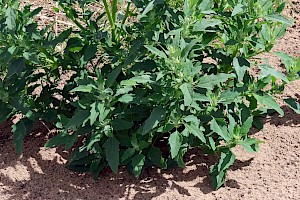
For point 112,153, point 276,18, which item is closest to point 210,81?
point 276,18

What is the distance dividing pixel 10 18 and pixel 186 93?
1148mm

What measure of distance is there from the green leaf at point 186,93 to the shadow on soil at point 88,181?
875 millimetres

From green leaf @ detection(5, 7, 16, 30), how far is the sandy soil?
1.04 meters

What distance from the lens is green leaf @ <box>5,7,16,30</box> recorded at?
136 inches

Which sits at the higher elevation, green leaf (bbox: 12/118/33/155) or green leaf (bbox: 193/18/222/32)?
green leaf (bbox: 193/18/222/32)

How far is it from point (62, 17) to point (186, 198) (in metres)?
2.56

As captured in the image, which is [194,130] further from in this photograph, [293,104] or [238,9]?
[293,104]

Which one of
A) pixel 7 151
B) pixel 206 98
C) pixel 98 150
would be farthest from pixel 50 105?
pixel 206 98

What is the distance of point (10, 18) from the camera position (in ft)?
11.4

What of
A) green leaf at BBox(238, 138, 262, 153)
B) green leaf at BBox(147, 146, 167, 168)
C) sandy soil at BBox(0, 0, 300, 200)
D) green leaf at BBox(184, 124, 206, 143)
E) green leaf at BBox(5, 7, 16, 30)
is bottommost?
sandy soil at BBox(0, 0, 300, 200)

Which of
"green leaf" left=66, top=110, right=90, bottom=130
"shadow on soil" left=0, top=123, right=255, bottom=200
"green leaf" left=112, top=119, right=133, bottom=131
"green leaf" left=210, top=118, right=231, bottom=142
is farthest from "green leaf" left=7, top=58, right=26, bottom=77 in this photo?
"green leaf" left=210, top=118, right=231, bottom=142

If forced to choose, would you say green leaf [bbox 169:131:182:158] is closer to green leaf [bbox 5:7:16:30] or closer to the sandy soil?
the sandy soil

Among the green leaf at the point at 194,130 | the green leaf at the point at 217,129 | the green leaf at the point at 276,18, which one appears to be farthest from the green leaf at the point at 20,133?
the green leaf at the point at 276,18

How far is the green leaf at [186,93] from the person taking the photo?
3092 millimetres
